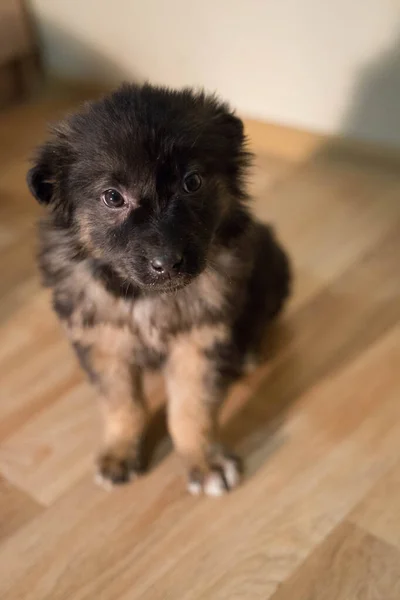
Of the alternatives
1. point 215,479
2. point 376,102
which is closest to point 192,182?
point 215,479

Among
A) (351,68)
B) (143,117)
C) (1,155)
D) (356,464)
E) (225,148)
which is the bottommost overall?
(356,464)

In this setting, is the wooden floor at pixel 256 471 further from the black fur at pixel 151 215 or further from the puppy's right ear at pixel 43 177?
the puppy's right ear at pixel 43 177

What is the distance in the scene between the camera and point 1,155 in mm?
3354

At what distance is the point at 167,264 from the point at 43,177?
1.19 ft

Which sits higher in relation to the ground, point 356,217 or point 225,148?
point 225,148

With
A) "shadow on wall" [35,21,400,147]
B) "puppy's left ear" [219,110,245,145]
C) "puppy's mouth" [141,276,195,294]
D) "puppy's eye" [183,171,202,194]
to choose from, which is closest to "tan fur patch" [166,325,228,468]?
"puppy's mouth" [141,276,195,294]

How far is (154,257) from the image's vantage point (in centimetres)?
134

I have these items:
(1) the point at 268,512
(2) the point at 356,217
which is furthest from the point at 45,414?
(2) the point at 356,217

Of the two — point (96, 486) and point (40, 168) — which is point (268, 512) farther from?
point (40, 168)

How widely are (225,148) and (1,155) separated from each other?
213 centimetres

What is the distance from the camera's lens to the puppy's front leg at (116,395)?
5.33 ft

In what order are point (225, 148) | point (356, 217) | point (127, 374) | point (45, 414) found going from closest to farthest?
point (225, 148) < point (127, 374) < point (45, 414) < point (356, 217)

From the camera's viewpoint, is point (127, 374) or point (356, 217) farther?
point (356, 217)

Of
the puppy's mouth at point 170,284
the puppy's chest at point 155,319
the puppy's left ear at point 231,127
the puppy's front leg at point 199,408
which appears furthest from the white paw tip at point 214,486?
the puppy's left ear at point 231,127
